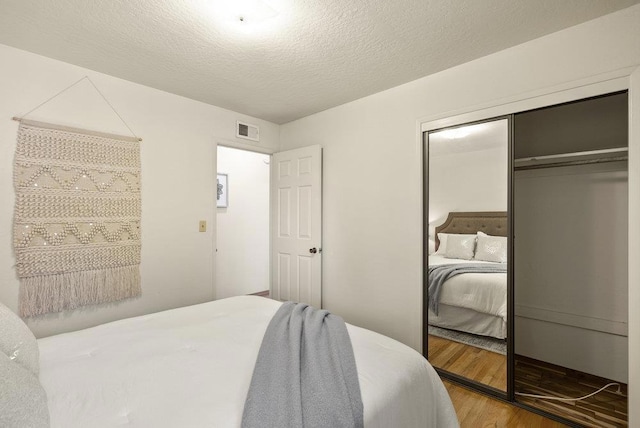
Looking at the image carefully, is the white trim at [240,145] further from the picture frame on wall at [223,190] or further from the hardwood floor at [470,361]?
the hardwood floor at [470,361]

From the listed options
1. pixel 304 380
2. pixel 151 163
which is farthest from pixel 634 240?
pixel 151 163

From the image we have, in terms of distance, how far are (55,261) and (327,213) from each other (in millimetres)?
2254

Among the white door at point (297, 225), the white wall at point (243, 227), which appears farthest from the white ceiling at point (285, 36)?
the white wall at point (243, 227)

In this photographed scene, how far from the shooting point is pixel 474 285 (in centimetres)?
236

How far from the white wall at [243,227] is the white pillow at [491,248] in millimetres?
3237

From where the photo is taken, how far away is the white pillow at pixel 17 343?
108 cm

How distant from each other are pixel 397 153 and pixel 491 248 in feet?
3.50

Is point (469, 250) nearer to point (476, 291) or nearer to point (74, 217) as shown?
point (476, 291)

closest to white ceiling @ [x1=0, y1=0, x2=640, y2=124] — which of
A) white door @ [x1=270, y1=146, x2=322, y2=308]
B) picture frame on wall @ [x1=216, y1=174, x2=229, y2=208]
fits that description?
white door @ [x1=270, y1=146, x2=322, y2=308]

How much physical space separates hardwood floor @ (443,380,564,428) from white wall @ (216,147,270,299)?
126 inches

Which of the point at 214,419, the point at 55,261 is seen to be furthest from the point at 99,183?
the point at 214,419

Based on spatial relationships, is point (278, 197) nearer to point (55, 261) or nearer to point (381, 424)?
point (55, 261)

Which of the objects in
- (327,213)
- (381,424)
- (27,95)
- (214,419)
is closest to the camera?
(214,419)

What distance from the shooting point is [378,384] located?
1.20 metres
